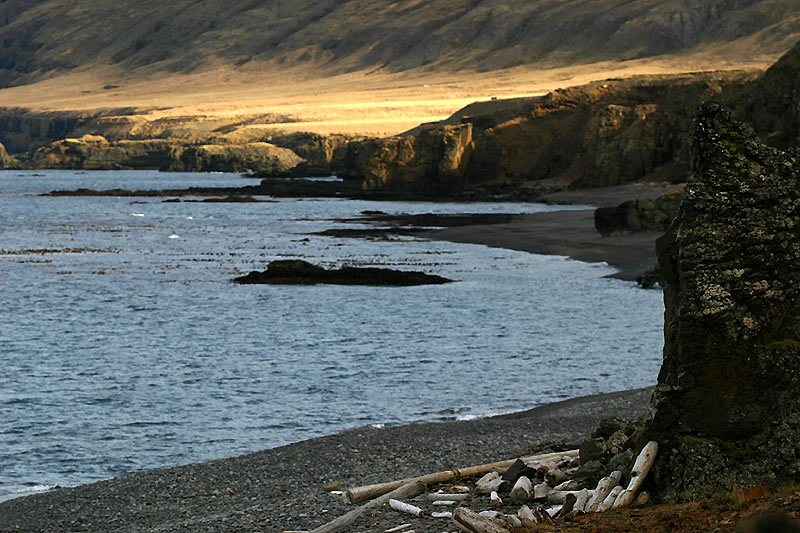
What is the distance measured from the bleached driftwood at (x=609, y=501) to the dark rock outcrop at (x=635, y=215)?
135 ft

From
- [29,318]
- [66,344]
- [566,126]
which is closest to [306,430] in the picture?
[66,344]

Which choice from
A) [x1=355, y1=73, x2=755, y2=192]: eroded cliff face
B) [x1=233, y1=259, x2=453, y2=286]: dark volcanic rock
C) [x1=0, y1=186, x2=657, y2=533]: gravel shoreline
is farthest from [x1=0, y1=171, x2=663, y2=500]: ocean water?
[x1=355, y1=73, x2=755, y2=192]: eroded cliff face

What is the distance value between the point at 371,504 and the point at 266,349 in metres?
15.6

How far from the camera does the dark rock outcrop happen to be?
4938 cm

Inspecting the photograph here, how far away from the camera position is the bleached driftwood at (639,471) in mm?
9109

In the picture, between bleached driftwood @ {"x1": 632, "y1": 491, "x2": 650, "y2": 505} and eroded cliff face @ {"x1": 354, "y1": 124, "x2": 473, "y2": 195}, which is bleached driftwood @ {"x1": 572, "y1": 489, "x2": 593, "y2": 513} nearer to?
bleached driftwood @ {"x1": 632, "y1": 491, "x2": 650, "y2": 505}

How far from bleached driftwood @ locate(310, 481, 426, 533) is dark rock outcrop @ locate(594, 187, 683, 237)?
40456 millimetres

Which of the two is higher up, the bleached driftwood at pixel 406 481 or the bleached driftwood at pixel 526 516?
the bleached driftwood at pixel 526 516

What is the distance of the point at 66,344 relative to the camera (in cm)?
2625

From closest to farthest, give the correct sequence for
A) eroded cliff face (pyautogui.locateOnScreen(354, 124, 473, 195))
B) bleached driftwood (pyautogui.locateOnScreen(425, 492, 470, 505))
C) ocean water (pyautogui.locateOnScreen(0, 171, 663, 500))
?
bleached driftwood (pyautogui.locateOnScreen(425, 492, 470, 505)), ocean water (pyautogui.locateOnScreen(0, 171, 663, 500)), eroded cliff face (pyautogui.locateOnScreen(354, 124, 473, 195))

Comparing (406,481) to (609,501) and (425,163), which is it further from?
(425,163)

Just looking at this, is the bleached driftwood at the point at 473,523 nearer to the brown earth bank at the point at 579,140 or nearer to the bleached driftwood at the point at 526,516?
the bleached driftwood at the point at 526,516

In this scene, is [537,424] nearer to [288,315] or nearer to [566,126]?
[288,315]

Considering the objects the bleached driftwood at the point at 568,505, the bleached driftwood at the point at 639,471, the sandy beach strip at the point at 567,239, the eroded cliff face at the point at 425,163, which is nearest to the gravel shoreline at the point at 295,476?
the bleached driftwood at the point at 568,505
